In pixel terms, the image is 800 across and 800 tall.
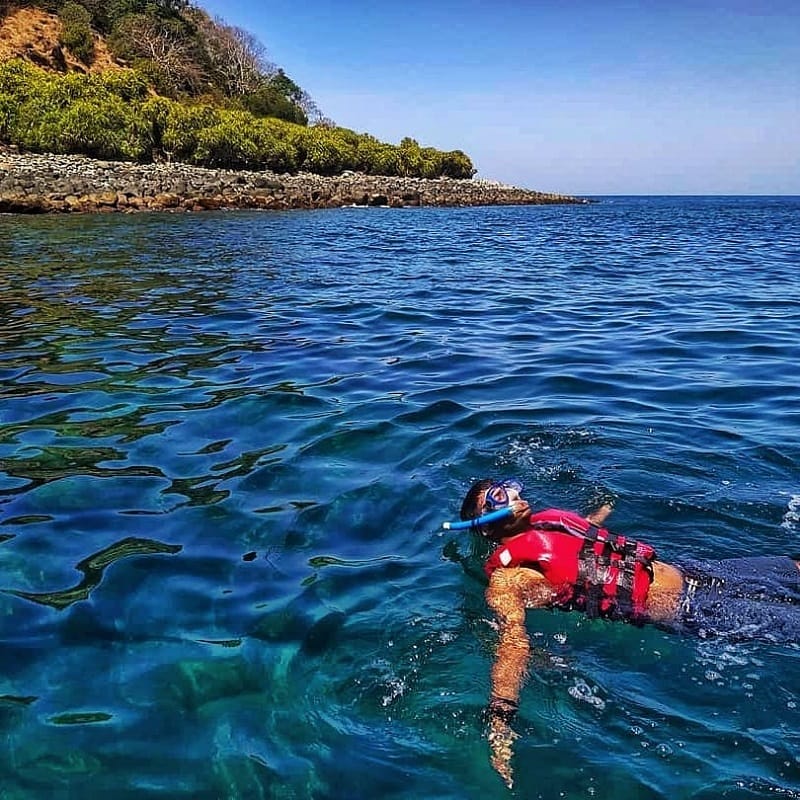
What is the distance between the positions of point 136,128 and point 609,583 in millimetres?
53810

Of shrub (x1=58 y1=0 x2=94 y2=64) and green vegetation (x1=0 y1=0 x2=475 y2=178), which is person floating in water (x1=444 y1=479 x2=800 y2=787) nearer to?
green vegetation (x1=0 y1=0 x2=475 y2=178)

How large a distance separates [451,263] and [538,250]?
20.3 ft

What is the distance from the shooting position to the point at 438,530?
224 inches

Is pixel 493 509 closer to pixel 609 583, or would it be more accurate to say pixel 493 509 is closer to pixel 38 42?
pixel 609 583

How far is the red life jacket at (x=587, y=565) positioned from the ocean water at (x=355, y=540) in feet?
0.49

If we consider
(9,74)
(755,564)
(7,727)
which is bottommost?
(7,727)

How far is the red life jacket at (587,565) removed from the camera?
4.45 m

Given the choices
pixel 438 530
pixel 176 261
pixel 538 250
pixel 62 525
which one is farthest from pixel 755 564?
pixel 538 250

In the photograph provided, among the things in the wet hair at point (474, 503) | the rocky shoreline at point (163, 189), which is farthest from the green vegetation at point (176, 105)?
the wet hair at point (474, 503)

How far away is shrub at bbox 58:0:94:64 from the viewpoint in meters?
70.1

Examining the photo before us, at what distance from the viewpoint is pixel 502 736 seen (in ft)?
11.9

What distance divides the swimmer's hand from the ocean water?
5 centimetres

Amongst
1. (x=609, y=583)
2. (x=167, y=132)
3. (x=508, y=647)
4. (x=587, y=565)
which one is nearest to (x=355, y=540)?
(x=508, y=647)

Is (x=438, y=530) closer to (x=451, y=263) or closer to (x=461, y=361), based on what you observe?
(x=461, y=361)
